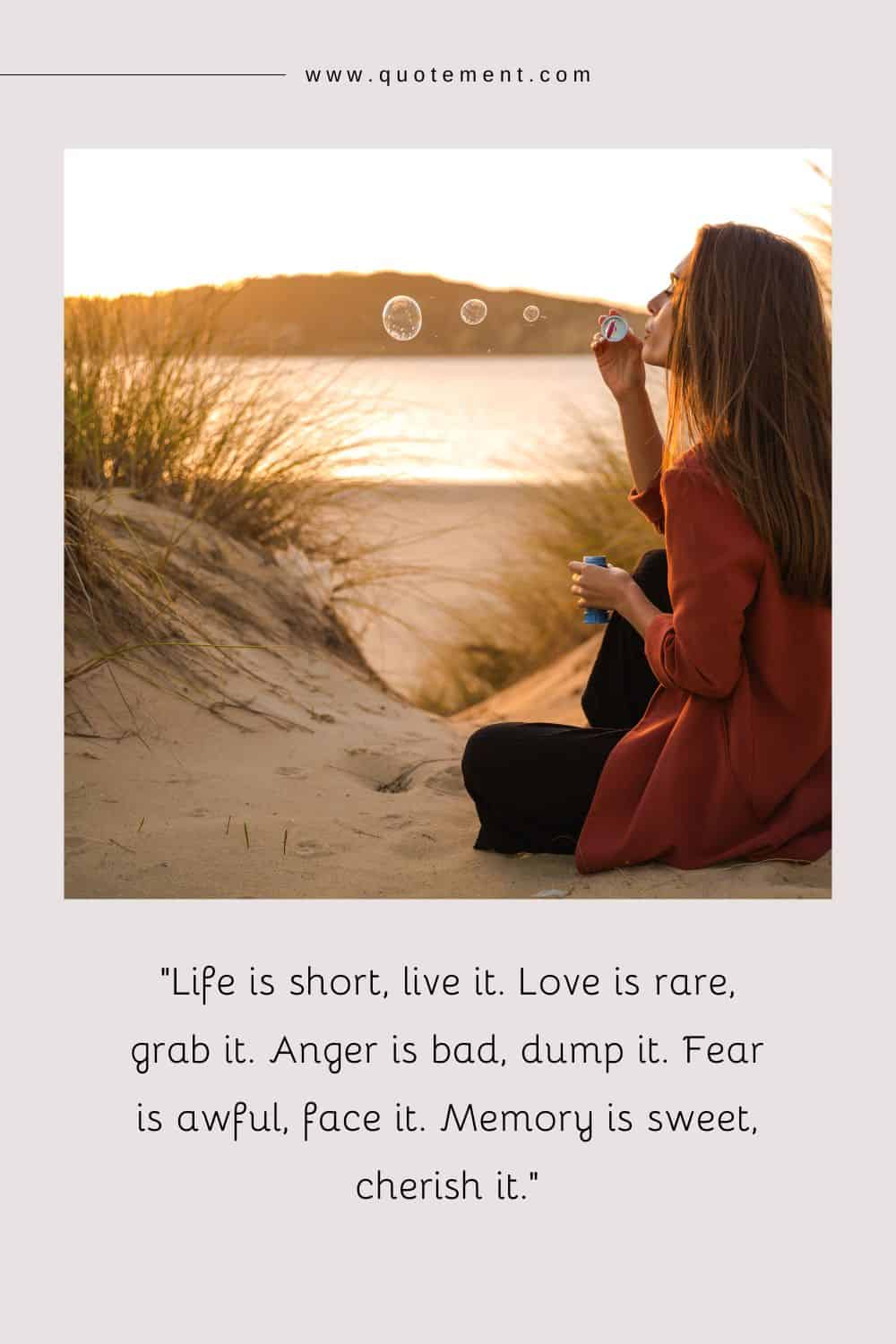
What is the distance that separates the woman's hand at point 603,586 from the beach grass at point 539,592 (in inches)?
116

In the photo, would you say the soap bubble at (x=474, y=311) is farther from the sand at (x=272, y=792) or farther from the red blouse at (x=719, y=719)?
the sand at (x=272, y=792)

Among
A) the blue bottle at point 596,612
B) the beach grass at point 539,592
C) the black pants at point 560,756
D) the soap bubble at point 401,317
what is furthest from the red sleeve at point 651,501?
the beach grass at point 539,592

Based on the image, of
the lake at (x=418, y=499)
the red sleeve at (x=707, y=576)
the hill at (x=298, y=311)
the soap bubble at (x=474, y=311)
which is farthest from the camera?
the lake at (x=418, y=499)

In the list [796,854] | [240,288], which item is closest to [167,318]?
[240,288]

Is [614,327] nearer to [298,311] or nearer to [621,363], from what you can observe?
[621,363]

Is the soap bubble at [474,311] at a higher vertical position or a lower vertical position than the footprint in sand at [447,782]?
higher

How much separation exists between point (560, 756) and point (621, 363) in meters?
0.81

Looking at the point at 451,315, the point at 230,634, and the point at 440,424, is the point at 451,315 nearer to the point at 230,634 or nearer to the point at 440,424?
the point at 230,634

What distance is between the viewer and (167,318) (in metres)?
→ 4.55

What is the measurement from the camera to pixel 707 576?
7.16 ft

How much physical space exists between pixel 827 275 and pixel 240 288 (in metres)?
2.07

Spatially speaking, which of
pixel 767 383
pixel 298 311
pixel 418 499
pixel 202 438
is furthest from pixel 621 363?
pixel 418 499

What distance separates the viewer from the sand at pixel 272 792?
2.54 metres
